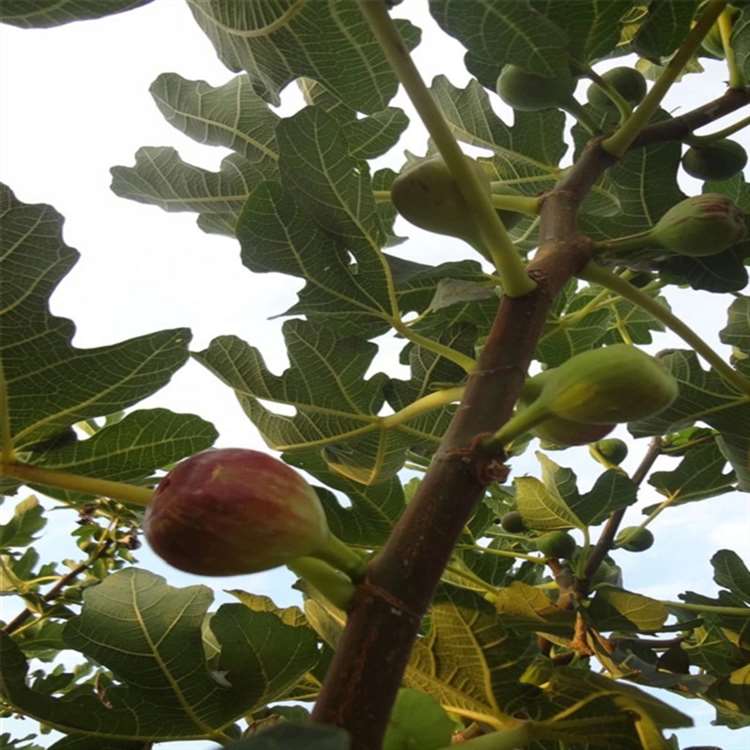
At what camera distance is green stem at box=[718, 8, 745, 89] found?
1.97 metres

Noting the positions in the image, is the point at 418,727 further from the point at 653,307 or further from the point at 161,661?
the point at 653,307

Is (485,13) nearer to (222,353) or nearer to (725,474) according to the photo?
(222,353)

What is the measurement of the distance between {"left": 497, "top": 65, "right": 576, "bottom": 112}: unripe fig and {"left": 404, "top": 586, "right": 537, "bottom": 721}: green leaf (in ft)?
3.25

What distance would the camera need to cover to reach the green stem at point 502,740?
3.88ft

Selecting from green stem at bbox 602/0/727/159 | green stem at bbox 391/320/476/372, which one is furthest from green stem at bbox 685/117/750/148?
green stem at bbox 391/320/476/372

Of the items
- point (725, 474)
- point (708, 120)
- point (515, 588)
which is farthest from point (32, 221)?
point (725, 474)

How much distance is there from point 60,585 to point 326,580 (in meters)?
2.25

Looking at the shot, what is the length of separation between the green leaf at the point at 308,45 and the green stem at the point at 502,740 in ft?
3.81

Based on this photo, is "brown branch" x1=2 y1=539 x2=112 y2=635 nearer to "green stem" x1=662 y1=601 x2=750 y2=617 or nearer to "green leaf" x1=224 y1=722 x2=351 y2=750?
"green stem" x1=662 y1=601 x2=750 y2=617

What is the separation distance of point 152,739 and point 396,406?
830 mm

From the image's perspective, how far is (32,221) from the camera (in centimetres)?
153

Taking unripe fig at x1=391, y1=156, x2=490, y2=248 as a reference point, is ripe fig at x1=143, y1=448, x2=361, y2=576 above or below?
below

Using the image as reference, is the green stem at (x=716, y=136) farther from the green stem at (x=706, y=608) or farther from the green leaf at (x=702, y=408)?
the green stem at (x=706, y=608)

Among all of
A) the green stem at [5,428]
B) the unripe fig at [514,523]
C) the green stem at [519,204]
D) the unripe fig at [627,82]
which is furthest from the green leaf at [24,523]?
the unripe fig at [627,82]
